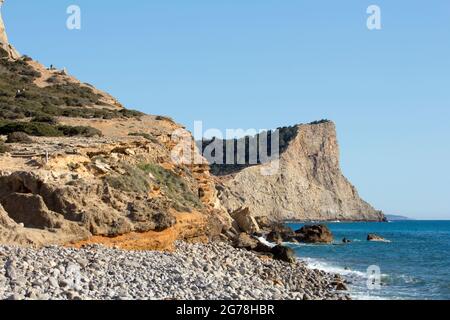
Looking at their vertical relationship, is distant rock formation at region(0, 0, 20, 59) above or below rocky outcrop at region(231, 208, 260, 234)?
above

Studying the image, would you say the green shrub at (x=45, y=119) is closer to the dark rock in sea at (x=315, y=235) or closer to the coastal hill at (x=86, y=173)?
the coastal hill at (x=86, y=173)

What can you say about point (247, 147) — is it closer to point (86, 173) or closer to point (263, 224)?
point (263, 224)

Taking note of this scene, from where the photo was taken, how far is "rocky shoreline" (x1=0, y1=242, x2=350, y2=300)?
11.7m

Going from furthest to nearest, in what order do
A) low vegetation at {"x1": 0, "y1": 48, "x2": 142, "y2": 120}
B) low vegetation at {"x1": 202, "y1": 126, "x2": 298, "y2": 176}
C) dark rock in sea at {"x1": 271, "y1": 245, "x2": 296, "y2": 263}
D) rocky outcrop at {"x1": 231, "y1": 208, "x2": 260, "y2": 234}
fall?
low vegetation at {"x1": 202, "y1": 126, "x2": 298, "y2": 176}
rocky outcrop at {"x1": 231, "y1": 208, "x2": 260, "y2": 234}
low vegetation at {"x1": 0, "y1": 48, "x2": 142, "y2": 120}
dark rock in sea at {"x1": 271, "y1": 245, "x2": 296, "y2": 263}

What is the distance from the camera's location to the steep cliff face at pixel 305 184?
12838 cm

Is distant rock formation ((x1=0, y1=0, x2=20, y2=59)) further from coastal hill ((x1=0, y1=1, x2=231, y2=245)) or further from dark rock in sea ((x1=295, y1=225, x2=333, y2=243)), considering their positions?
dark rock in sea ((x1=295, y1=225, x2=333, y2=243))

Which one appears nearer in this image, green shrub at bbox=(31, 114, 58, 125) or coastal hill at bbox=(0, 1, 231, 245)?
coastal hill at bbox=(0, 1, 231, 245)

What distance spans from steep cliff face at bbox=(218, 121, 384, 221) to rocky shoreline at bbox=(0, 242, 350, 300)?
103020 mm

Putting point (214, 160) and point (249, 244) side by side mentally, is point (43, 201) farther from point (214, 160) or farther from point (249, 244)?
point (214, 160)

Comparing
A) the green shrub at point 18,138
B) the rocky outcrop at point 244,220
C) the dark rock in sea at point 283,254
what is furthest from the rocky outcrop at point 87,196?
the rocky outcrop at point 244,220

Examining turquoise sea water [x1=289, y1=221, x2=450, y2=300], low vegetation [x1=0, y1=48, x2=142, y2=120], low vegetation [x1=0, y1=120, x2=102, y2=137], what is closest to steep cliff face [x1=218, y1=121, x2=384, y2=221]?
low vegetation [x1=0, y1=48, x2=142, y2=120]

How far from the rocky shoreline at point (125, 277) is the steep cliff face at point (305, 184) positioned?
103 meters

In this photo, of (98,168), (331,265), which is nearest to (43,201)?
(98,168)
